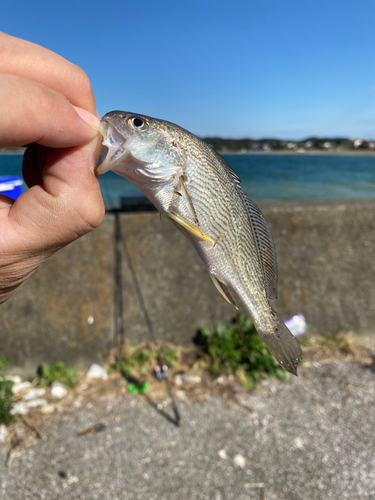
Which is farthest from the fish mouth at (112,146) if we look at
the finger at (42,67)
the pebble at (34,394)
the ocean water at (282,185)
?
the pebble at (34,394)

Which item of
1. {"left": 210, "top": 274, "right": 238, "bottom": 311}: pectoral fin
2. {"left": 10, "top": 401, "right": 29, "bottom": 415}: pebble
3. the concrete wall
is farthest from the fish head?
{"left": 10, "top": 401, "right": 29, "bottom": 415}: pebble

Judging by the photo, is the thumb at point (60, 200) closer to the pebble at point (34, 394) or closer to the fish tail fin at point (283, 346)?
the fish tail fin at point (283, 346)

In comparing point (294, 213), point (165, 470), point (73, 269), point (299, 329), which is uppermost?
point (294, 213)

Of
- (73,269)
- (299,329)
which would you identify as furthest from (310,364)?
(73,269)

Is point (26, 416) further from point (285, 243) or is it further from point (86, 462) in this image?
point (285, 243)

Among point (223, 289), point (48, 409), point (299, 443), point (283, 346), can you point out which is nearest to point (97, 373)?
point (48, 409)
